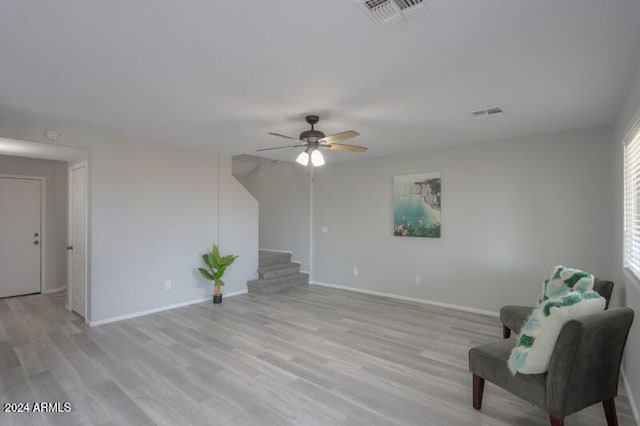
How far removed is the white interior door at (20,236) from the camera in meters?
5.52

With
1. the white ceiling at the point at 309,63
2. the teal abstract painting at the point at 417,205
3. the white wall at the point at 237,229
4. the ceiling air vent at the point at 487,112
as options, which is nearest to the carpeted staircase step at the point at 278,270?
the white wall at the point at 237,229

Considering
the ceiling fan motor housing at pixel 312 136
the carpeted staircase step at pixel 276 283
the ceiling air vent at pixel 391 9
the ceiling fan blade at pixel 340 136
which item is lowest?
the carpeted staircase step at pixel 276 283

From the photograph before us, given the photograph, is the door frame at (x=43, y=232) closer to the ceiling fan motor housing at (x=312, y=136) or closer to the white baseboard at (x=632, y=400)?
the ceiling fan motor housing at (x=312, y=136)

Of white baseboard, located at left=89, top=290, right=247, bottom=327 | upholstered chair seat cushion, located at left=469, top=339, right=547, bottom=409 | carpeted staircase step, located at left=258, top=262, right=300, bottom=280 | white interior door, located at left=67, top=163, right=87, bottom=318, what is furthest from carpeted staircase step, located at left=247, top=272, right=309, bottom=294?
upholstered chair seat cushion, located at left=469, top=339, right=547, bottom=409

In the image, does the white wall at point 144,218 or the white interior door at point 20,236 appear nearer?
the white wall at point 144,218

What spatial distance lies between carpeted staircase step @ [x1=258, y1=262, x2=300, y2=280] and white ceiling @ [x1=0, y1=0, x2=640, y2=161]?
3.09 metres

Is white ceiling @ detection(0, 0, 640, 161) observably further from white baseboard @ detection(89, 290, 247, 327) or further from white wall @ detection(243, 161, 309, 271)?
white wall @ detection(243, 161, 309, 271)

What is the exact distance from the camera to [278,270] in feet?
20.7

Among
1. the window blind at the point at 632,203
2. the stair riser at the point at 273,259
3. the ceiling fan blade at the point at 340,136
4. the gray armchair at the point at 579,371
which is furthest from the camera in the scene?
the stair riser at the point at 273,259

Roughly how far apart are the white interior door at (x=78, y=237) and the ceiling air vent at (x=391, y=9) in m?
4.33

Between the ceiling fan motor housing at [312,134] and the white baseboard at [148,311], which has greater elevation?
the ceiling fan motor housing at [312,134]

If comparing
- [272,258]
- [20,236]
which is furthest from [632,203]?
[20,236]

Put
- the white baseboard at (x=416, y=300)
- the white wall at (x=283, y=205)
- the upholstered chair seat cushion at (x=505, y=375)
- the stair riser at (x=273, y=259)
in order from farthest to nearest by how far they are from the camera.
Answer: the white wall at (x=283, y=205) < the stair riser at (x=273, y=259) < the white baseboard at (x=416, y=300) < the upholstered chair seat cushion at (x=505, y=375)

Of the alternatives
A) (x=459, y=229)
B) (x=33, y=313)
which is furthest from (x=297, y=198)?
(x=33, y=313)
